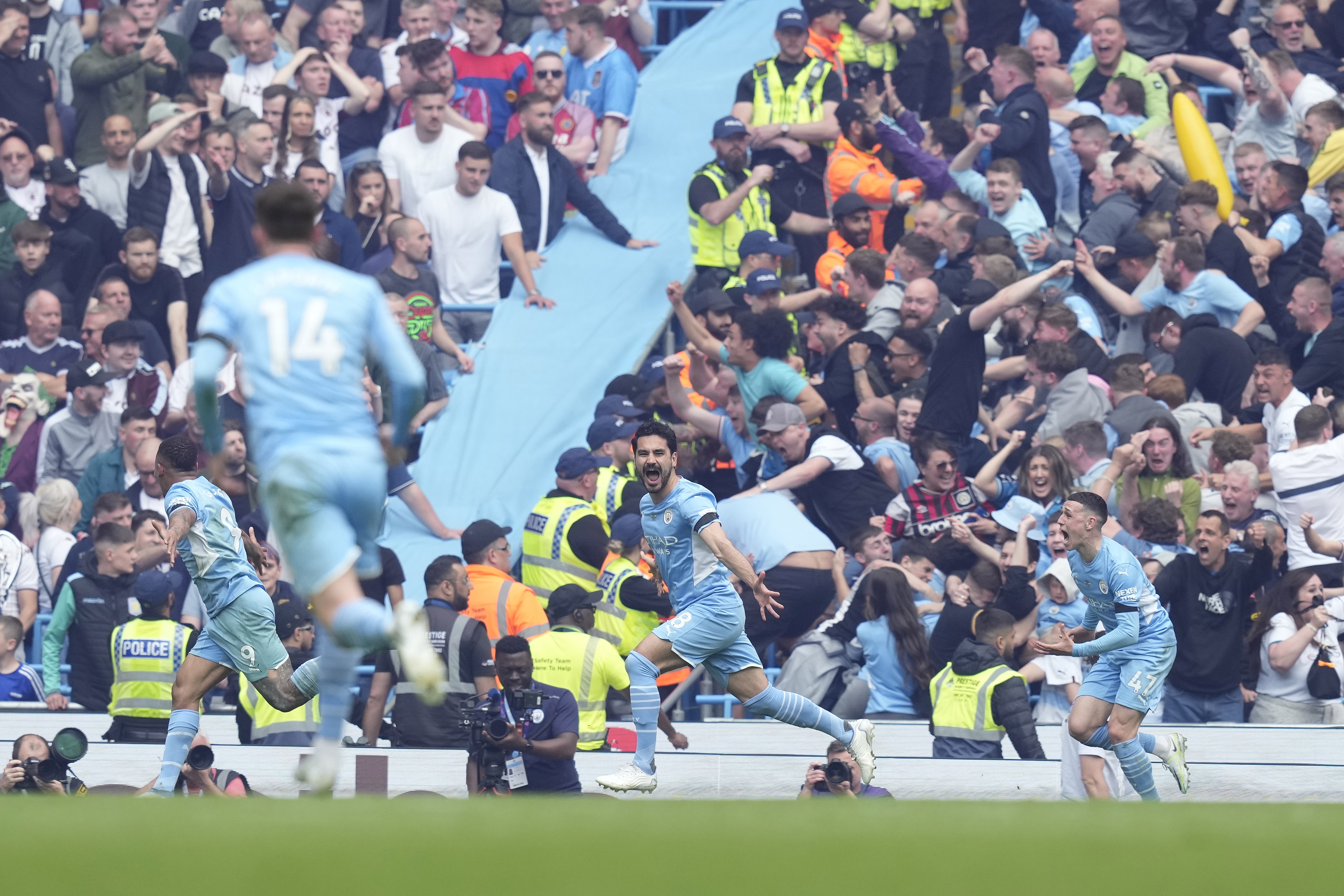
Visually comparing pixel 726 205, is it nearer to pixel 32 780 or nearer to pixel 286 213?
pixel 32 780

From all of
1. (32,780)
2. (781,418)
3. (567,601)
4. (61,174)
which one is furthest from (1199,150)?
(32,780)

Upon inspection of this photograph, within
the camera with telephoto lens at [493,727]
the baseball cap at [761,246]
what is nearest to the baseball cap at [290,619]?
the camera with telephoto lens at [493,727]

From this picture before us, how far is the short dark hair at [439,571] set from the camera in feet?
33.8

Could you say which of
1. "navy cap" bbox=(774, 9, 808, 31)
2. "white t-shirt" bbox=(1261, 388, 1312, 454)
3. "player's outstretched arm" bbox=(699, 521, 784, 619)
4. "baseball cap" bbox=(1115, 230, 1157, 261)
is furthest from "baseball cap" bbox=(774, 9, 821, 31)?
"player's outstretched arm" bbox=(699, 521, 784, 619)

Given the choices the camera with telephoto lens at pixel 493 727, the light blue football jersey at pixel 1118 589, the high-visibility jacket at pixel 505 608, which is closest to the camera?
the camera with telephoto lens at pixel 493 727

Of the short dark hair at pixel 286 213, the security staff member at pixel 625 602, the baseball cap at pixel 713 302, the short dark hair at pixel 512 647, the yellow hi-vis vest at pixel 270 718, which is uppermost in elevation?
the short dark hair at pixel 286 213

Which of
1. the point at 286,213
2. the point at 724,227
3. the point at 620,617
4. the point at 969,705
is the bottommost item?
the point at 620,617

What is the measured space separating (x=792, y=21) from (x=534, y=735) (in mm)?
7691

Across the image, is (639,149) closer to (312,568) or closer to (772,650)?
(772,650)

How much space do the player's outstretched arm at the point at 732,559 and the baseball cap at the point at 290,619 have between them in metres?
2.80

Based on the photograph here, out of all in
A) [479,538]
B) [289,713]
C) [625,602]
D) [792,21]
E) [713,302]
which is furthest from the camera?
[792,21]

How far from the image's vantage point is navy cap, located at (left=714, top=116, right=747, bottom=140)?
47.7ft

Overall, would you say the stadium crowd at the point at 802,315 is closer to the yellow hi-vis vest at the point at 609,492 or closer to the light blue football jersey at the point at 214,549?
the yellow hi-vis vest at the point at 609,492

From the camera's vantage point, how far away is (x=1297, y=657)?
10734 millimetres
